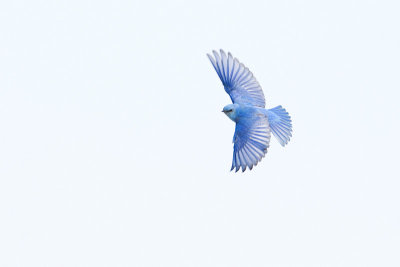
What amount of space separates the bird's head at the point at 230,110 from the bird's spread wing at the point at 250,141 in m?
0.15

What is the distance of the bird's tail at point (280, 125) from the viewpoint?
1300 centimetres

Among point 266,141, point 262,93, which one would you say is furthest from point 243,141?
point 262,93

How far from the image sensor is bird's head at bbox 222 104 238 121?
1277 cm

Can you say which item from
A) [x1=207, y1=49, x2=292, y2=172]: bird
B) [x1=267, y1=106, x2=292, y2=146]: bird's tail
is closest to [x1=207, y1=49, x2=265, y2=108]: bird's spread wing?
[x1=207, y1=49, x2=292, y2=172]: bird

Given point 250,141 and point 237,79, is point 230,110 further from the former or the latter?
point 237,79

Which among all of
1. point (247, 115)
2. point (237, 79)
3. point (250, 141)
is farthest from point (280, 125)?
point (237, 79)

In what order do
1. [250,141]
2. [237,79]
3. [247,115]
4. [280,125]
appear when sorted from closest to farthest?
1. [250,141]
2. [247,115]
3. [280,125]
4. [237,79]

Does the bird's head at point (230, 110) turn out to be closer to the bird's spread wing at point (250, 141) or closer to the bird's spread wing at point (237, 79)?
the bird's spread wing at point (250, 141)

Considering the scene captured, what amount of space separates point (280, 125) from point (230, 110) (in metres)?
0.90

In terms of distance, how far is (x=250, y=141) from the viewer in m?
12.4

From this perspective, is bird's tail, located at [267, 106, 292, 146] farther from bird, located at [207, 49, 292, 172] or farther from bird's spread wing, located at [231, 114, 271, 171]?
bird's spread wing, located at [231, 114, 271, 171]

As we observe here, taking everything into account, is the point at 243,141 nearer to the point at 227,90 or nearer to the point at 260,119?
the point at 260,119

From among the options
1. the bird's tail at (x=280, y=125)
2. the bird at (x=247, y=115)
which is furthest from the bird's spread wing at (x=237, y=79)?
the bird's tail at (x=280, y=125)

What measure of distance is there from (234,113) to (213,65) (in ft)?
3.67
